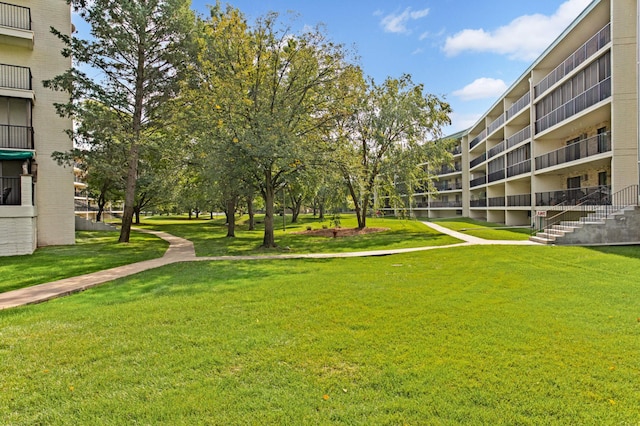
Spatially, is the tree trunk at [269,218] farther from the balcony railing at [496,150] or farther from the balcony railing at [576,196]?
the balcony railing at [496,150]

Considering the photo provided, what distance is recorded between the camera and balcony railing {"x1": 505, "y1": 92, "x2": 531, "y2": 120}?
1080 inches

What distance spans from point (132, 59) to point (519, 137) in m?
28.6

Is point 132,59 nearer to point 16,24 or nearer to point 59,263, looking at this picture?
point 16,24

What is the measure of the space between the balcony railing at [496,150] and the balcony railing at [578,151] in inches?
382

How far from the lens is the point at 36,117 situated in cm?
1862

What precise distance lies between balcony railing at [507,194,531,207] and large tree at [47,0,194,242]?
2646cm

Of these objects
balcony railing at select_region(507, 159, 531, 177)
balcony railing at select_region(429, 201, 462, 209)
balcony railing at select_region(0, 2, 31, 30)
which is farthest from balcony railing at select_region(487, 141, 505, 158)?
balcony railing at select_region(0, 2, 31, 30)

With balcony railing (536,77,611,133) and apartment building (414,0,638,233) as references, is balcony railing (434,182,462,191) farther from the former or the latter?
balcony railing (536,77,611,133)

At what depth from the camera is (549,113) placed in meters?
23.5

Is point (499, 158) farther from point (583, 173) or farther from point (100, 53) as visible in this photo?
point (100, 53)

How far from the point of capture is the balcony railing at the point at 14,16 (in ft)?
58.2

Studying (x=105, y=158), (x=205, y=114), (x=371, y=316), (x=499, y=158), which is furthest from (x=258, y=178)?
(x=499, y=158)

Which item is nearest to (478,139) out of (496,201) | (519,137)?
(496,201)

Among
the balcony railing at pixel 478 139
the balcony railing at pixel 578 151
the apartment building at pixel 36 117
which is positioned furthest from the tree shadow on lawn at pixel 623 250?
the balcony railing at pixel 478 139
